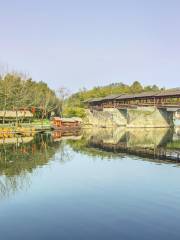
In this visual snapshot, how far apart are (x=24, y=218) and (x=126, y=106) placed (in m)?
47.4

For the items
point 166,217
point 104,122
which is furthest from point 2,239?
point 104,122

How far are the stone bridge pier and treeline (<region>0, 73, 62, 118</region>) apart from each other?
6.86 m

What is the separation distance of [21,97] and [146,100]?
2238 centimetres

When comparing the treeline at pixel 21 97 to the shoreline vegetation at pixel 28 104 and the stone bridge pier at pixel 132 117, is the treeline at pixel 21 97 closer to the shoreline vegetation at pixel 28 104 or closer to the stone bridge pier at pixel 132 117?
the shoreline vegetation at pixel 28 104

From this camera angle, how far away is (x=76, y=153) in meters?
23.0

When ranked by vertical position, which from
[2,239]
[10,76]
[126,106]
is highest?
[10,76]

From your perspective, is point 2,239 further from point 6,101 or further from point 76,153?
point 6,101

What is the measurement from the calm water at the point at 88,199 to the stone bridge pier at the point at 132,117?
33169mm

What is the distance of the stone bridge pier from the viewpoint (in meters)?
52.3

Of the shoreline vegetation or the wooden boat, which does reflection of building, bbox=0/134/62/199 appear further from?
the wooden boat

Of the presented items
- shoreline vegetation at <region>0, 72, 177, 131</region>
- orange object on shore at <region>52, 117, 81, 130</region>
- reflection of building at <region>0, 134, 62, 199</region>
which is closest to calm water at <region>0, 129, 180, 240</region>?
reflection of building at <region>0, 134, 62, 199</region>

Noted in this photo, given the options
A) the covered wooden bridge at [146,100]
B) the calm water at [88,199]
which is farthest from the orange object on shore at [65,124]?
the calm water at [88,199]

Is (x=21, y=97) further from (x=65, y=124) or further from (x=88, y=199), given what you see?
(x=88, y=199)

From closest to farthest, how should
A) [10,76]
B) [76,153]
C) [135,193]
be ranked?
[135,193] < [76,153] < [10,76]
